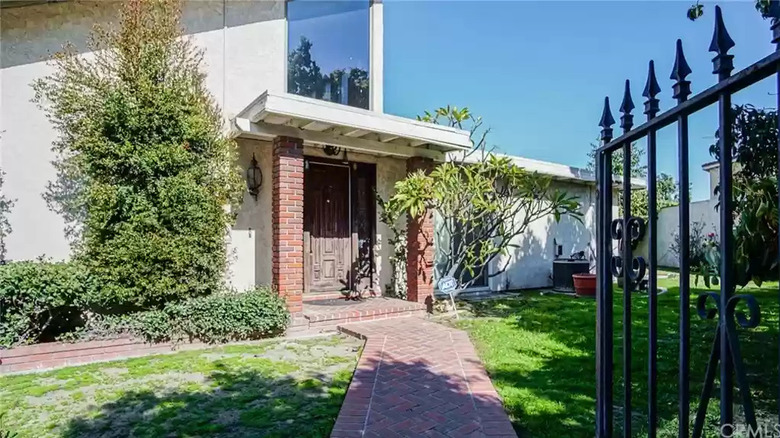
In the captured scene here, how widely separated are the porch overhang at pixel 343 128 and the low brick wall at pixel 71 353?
3.62 meters

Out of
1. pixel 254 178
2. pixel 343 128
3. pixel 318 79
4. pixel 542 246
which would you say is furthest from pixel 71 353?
pixel 542 246

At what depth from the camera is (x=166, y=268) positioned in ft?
21.8

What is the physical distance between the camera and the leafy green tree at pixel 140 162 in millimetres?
6453

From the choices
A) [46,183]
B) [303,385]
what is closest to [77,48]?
[46,183]

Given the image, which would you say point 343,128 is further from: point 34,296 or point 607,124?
point 607,124

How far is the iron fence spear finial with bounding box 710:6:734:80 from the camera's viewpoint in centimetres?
137

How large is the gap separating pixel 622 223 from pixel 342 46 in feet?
28.8

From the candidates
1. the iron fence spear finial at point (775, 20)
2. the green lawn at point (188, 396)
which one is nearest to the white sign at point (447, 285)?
the green lawn at point (188, 396)

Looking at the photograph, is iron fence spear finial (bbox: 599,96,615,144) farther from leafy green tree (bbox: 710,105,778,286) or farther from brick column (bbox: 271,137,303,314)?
brick column (bbox: 271,137,303,314)

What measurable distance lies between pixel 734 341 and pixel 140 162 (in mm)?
7062

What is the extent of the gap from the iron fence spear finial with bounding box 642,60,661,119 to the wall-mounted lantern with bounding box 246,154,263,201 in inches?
289

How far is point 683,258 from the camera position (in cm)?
158

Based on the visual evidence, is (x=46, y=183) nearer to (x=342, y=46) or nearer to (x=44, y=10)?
(x=44, y=10)

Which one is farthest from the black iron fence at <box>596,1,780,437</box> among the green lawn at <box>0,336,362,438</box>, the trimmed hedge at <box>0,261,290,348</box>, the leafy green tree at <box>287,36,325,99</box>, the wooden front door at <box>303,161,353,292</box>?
the leafy green tree at <box>287,36,325,99</box>
